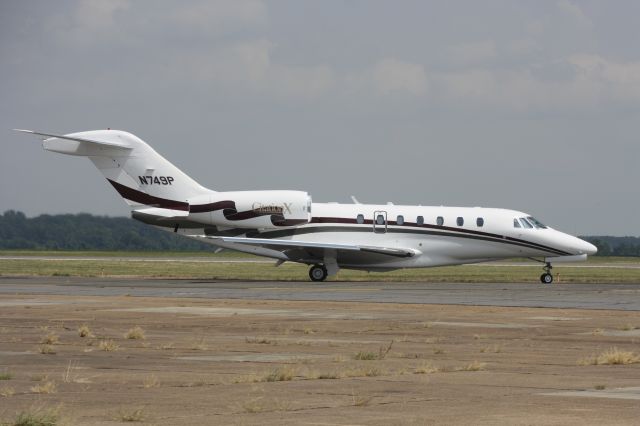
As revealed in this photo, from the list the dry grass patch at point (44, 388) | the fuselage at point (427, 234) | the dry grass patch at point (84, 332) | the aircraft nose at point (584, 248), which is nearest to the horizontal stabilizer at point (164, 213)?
the fuselage at point (427, 234)

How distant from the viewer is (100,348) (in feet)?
65.1

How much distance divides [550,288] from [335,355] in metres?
26.4

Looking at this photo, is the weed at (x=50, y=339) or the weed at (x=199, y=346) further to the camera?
the weed at (x=50, y=339)

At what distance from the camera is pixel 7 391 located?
13.8 m

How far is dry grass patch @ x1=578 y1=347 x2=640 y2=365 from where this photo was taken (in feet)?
57.8

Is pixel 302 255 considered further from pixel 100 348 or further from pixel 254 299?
pixel 100 348

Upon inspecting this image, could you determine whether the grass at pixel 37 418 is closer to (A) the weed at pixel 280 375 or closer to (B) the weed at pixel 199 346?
(A) the weed at pixel 280 375

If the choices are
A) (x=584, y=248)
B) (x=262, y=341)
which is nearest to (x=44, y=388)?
(x=262, y=341)

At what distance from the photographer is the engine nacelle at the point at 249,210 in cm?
5100

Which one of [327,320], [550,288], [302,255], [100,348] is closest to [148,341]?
[100,348]

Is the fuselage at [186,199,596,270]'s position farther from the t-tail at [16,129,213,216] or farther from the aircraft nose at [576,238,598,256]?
the t-tail at [16,129,213,216]

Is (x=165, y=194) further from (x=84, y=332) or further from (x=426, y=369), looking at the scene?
(x=426, y=369)

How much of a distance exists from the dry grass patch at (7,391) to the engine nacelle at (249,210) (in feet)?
120

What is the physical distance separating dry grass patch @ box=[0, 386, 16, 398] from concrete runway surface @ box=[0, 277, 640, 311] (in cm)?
2027
